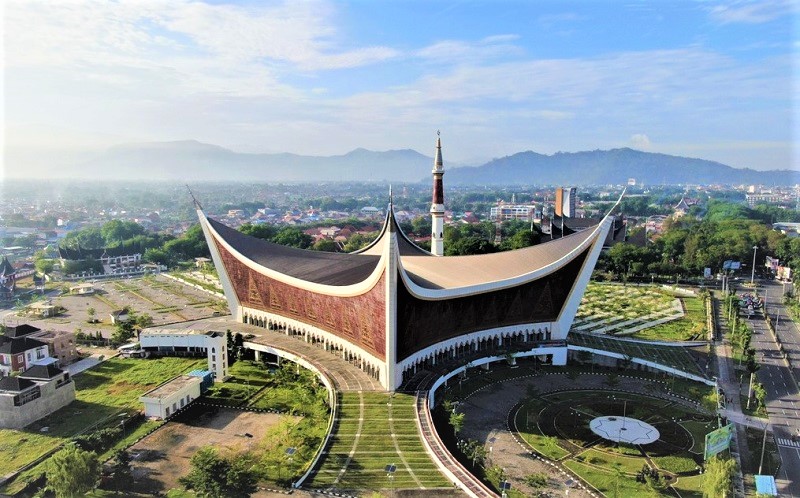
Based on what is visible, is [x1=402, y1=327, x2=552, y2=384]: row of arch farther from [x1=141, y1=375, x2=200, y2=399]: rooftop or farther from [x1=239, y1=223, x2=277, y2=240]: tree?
[x1=239, y1=223, x2=277, y2=240]: tree

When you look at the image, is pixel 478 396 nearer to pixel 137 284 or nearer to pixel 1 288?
pixel 137 284

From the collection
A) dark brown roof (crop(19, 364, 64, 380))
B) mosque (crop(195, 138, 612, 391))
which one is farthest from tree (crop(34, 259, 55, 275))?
dark brown roof (crop(19, 364, 64, 380))

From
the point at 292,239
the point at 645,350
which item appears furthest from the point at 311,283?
the point at 292,239

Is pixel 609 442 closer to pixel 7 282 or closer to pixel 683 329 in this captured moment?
pixel 683 329

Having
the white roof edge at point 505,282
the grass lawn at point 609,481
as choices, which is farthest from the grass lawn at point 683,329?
the grass lawn at point 609,481

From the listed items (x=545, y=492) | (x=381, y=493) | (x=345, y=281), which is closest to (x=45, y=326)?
(x=345, y=281)
